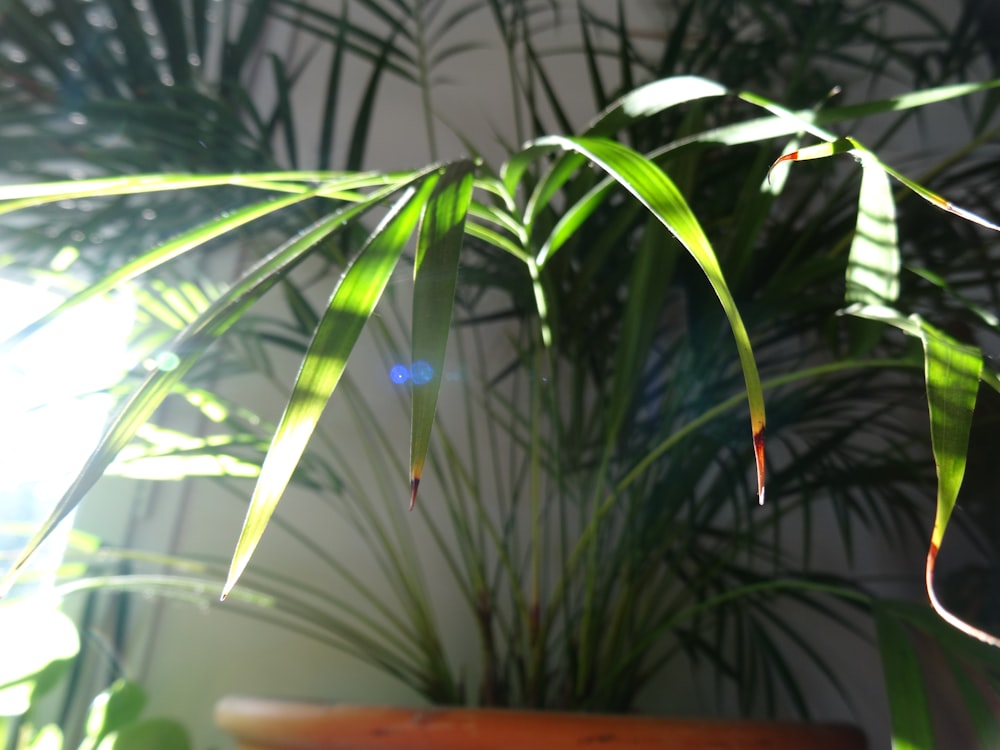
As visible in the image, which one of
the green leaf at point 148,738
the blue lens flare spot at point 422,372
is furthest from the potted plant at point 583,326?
the green leaf at point 148,738

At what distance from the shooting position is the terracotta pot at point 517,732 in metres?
0.42

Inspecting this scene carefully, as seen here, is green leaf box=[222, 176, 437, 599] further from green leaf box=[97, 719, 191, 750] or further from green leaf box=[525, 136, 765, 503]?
green leaf box=[97, 719, 191, 750]

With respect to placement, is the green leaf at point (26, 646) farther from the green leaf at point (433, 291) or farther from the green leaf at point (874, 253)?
the green leaf at point (874, 253)

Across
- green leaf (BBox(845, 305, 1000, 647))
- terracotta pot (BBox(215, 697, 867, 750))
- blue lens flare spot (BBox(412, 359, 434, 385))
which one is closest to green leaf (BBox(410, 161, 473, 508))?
blue lens flare spot (BBox(412, 359, 434, 385))

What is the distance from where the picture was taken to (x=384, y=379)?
916 mm

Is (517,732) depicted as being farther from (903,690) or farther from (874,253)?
(874,253)

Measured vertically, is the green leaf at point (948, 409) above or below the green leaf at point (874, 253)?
below

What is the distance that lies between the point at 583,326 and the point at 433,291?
438 mm

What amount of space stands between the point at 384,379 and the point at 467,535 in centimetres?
32

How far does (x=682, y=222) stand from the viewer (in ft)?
0.86

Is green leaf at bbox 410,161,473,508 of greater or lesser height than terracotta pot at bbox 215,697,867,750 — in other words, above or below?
above

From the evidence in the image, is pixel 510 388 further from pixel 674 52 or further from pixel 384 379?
pixel 674 52

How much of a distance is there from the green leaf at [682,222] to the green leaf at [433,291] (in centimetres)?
6

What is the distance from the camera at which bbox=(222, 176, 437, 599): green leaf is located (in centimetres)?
22
